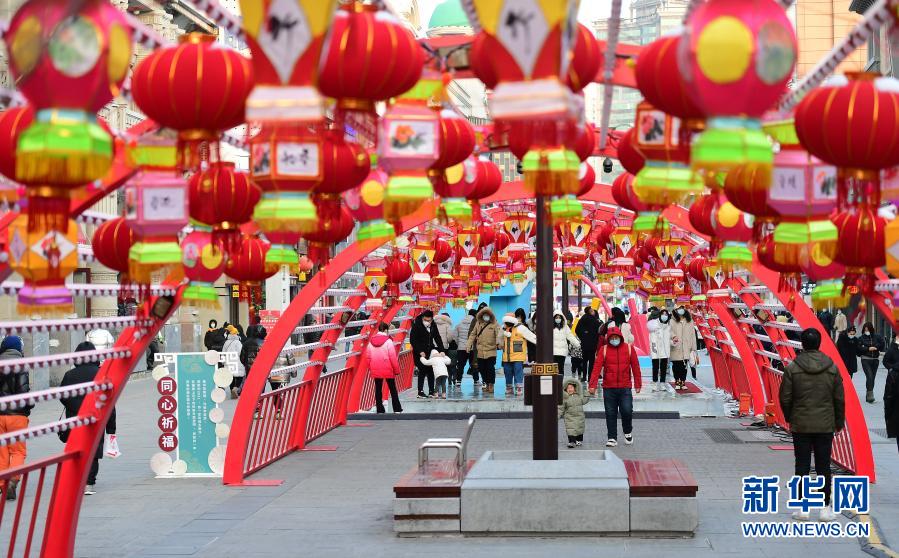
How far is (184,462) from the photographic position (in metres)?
15.8

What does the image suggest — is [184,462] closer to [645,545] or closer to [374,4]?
[645,545]

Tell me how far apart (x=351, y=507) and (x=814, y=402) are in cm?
490

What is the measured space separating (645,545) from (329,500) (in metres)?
4.25

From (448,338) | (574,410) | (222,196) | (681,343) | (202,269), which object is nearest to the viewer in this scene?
(222,196)

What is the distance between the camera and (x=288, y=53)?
501 centimetres

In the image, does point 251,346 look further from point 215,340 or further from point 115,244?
point 115,244

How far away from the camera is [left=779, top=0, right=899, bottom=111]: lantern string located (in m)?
5.12

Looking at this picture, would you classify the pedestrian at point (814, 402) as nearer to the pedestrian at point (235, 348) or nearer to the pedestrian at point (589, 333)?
the pedestrian at point (235, 348)

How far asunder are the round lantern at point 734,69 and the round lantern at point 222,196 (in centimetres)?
309

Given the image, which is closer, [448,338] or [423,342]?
[423,342]

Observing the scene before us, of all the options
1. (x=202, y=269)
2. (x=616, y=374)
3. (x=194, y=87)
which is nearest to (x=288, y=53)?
(x=194, y=87)

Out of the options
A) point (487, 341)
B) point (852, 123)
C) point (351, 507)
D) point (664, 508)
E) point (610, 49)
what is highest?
point (610, 49)

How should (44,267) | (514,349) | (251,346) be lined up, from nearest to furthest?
(44,267) < (251,346) < (514,349)

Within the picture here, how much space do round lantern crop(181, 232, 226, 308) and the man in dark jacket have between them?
695 inches
